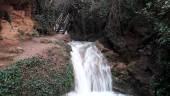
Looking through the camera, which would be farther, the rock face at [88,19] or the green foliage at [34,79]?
the rock face at [88,19]

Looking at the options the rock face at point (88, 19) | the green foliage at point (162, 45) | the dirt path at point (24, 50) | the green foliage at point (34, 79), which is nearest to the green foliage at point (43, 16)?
the dirt path at point (24, 50)

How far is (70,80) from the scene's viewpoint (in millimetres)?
14688

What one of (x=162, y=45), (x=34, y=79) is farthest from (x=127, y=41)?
(x=34, y=79)

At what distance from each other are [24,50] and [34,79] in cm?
226

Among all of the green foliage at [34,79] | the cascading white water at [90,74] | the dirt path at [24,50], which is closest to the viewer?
the green foliage at [34,79]

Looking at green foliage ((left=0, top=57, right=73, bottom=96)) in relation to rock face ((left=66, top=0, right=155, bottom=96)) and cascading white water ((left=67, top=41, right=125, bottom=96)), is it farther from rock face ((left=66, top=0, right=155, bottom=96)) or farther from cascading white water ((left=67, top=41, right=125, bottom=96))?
rock face ((left=66, top=0, right=155, bottom=96))

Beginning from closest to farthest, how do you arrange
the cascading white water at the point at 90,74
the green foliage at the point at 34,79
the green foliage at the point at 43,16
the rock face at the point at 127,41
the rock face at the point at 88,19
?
1. the green foliage at the point at 34,79
2. the cascading white water at the point at 90,74
3. the rock face at the point at 127,41
4. the green foliage at the point at 43,16
5. the rock face at the point at 88,19

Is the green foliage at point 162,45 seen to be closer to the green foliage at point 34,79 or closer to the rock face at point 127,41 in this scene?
the rock face at point 127,41

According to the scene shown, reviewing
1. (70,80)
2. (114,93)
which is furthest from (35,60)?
(114,93)

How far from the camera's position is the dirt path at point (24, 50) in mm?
13477

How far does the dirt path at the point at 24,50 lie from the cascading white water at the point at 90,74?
172 cm

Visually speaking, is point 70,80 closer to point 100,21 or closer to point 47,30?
point 47,30

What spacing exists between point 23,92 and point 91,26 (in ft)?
39.9

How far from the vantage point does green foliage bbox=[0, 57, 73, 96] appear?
12367 mm
